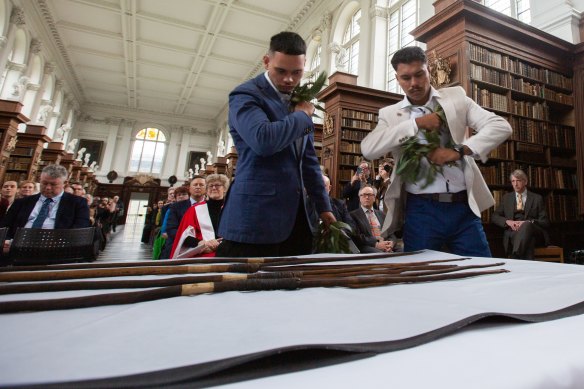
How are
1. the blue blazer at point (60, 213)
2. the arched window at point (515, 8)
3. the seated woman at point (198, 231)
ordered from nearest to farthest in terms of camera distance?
the seated woman at point (198, 231), the blue blazer at point (60, 213), the arched window at point (515, 8)

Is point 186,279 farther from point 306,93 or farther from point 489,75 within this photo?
point 489,75

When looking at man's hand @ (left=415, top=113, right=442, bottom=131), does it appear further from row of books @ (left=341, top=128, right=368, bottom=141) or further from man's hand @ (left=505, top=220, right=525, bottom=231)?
row of books @ (left=341, top=128, right=368, bottom=141)

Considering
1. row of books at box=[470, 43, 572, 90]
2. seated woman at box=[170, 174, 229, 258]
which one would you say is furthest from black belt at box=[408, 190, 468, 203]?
row of books at box=[470, 43, 572, 90]

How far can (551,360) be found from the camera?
14.8 inches

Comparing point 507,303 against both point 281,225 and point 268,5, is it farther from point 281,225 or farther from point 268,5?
point 268,5

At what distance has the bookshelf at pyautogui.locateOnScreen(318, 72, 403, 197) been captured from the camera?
21.1ft

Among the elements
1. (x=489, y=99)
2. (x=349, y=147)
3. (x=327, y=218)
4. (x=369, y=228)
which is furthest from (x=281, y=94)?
(x=349, y=147)

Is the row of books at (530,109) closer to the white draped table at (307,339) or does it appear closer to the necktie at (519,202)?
the necktie at (519,202)

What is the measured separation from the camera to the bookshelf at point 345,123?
6441 mm

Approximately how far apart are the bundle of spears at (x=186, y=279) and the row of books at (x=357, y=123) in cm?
576

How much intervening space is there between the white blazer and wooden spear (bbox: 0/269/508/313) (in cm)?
86

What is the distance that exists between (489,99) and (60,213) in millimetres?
5481

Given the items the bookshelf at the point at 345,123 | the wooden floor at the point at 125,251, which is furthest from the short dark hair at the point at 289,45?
the bookshelf at the point at 345,123

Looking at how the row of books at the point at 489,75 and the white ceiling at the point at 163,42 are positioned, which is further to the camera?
the white ceiling at the point at 163,42
